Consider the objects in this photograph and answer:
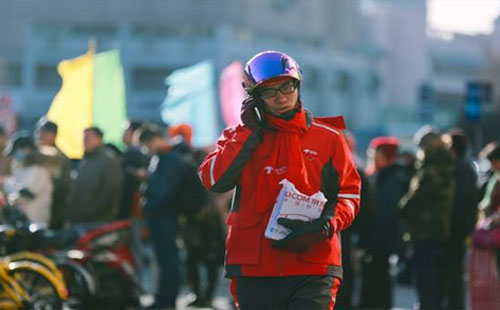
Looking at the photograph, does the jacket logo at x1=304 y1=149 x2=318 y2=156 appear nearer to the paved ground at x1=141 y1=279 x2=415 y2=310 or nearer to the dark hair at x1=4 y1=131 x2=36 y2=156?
the dark hair at x1=4 y1=131 x2=36 y2=156

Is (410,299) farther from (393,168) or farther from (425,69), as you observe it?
(425,69)

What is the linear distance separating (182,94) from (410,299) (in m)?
5.23

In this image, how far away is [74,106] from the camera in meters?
17.7

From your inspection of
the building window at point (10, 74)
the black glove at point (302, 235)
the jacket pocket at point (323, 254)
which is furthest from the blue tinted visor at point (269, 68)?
the building window at point (10, 74)

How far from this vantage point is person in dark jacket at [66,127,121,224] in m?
13.1

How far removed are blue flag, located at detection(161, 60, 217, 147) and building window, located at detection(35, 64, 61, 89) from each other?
82.1 metres

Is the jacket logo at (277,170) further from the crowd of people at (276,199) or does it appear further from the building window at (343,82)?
the building window at (343,82)

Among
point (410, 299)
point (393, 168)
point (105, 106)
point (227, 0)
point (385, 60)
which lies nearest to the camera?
point (393, 168)

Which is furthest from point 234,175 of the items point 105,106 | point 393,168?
point 105,106

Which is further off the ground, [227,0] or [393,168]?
[227,0]

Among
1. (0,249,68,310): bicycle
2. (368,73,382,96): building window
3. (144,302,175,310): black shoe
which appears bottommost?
(144,302,175,310): black shoe

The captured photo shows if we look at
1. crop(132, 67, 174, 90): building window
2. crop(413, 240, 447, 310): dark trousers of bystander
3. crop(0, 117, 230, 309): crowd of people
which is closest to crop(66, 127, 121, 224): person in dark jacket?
crop(0, 117, 230, 309): crowd of people

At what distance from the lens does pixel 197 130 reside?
18.7 meters

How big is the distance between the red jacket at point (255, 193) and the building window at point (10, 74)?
97.0m
